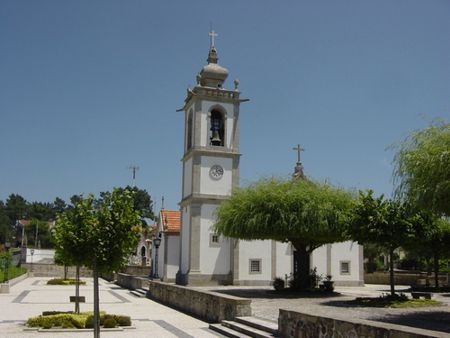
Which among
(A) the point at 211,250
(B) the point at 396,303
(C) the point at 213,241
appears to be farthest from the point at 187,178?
(B) the point at 396,303

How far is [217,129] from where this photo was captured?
38.0 metres

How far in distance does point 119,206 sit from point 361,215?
1090 cm

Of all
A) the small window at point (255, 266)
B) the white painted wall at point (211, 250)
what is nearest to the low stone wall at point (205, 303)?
the white painted wall at point (211, 250)

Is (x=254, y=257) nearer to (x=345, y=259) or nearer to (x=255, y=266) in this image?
(x=255, y=266)

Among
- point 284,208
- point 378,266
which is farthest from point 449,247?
point 378,266

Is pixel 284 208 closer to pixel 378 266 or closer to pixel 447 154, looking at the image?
pixel 447 154

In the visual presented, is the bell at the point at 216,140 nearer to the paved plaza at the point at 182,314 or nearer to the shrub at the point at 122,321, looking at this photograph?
the paved plaza at the point at 182,314

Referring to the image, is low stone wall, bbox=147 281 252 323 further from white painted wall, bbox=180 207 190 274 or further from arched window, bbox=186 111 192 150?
arched window, bbox=186 111 192 150

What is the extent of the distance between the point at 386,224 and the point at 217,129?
65.6 feet

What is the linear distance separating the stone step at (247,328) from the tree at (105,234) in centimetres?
380

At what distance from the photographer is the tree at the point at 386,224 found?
19500 millimetres

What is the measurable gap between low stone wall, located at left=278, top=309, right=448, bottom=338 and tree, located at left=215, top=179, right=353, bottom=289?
41.4ft

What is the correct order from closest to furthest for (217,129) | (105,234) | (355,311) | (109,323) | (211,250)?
1. (105,234)
2. (109,323)
3. (355,311)
4. (211,250)
5. (217,129)

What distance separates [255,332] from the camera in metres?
13.6
